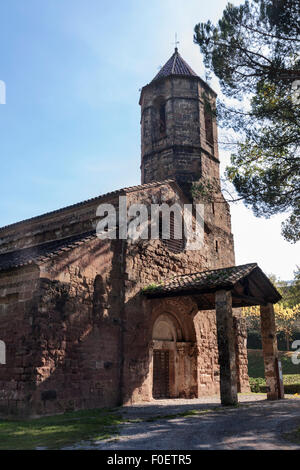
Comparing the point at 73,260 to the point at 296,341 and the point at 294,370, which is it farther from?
the point at 296,341

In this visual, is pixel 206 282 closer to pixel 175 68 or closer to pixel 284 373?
pixel 175 68

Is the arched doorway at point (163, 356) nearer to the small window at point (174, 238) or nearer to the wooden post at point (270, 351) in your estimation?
the small window at point (174, 238)

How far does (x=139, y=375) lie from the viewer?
1223 centimetres

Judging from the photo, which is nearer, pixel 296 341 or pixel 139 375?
pixel 139 375

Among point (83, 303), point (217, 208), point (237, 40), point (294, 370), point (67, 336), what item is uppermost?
point (237, 40)

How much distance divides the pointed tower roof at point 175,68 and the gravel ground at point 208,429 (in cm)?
1531

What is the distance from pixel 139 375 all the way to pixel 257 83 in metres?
9.30

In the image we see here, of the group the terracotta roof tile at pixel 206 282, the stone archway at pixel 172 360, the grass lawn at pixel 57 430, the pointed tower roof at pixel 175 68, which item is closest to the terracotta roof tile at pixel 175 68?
the pointed tower roof at pixel 175 68

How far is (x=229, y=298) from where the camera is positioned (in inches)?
456

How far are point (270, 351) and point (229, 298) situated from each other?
12.5ft

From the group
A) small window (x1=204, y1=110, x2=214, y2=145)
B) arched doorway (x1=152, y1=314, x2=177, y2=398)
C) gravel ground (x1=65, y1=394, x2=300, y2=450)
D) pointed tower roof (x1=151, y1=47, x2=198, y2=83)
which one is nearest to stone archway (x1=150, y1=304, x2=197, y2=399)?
arched doorway (x1=152, y1=314, x2=177, y2=398)

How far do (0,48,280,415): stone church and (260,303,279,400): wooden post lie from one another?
0.12 ft

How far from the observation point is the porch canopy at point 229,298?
10945mm
